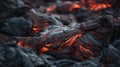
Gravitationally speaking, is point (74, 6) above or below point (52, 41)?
above

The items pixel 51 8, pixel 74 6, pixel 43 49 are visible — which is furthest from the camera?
pixel 74 6

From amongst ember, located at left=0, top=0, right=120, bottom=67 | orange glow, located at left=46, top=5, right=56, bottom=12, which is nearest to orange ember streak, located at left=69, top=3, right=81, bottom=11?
orange glow, located at left=46, top=5, right=56, bottom=12

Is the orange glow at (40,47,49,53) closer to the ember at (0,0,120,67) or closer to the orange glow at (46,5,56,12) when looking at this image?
the ember at (0,0,120,67)

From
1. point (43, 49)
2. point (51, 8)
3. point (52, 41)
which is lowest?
point (43, 49)

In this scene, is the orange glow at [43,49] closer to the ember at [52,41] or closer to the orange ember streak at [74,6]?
the ember at [52,41]

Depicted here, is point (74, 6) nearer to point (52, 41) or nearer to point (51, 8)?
point (51, 8)

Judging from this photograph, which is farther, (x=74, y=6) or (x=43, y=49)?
(x=74, y=6)

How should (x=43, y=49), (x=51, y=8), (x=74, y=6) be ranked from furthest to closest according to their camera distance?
1. (x=74, y=6)
2. (x=51, y=8)
3. (x=43, y=49)

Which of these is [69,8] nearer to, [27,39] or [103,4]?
[103,4]

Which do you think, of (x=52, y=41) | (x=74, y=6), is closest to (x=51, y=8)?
(x=74, y=6)
